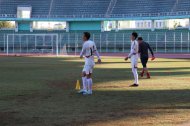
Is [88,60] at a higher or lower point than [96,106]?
higher

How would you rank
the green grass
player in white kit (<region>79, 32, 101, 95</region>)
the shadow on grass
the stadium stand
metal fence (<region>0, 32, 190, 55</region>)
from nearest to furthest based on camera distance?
the green grass
the shadow on grass
player in white kit (<region>79, 32, 101, 95</region>)
metal fence (<region>0, 32, 190, 55</region>)
the stadium stand

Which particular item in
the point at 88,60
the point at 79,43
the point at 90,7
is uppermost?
the point at 90,7

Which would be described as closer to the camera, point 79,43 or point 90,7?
point 79,43

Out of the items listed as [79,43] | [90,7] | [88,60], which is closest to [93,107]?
[88,60]

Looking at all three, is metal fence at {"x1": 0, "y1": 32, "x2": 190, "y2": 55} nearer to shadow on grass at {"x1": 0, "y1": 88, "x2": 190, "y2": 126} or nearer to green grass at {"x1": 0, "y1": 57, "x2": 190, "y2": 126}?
green grass at {"x1": 0, "y1": 57, "x2": 190, "y2": 126}

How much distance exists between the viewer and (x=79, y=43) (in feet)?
253

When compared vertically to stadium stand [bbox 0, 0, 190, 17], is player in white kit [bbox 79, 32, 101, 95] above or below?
below

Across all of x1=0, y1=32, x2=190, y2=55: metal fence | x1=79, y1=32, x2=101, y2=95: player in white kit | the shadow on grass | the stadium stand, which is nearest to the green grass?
the shadow on grass

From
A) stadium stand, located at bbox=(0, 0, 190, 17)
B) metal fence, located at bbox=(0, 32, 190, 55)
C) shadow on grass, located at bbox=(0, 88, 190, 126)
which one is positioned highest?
stadium stand, located at bbox=(0, 0, 190, 17)

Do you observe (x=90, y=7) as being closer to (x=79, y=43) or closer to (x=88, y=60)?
(x=79, y=43)

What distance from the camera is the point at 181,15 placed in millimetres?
79750

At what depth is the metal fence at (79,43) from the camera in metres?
73.8

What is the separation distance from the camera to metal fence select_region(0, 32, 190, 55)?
2906 inches

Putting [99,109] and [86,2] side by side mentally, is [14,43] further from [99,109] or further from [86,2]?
[99,109]
